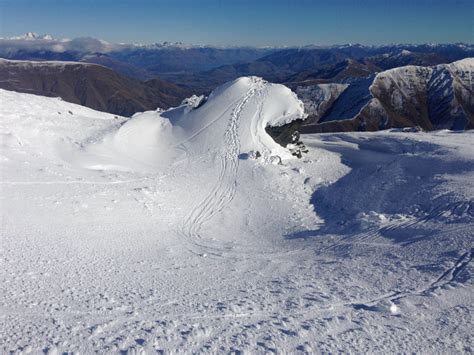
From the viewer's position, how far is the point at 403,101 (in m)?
136

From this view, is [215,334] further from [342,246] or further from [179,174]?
[179,174]

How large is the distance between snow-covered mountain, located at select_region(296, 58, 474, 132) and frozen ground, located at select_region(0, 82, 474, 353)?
88272mm

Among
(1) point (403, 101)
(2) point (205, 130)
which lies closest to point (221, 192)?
(2) point (205, 130)

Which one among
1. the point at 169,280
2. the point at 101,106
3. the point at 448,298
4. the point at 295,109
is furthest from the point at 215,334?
the point at 101,106

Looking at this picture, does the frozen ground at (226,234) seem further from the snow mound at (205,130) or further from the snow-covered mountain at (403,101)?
the snow-covered mountain at (403,101)

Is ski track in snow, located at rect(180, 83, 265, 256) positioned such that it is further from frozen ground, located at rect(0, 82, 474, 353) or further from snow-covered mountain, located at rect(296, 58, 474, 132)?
snow-covered mountain, located at rect(296, 58, 474, 132)

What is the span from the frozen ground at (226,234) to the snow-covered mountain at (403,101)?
8827 cm

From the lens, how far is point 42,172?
22250 millimetres

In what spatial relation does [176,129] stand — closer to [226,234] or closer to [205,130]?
[205,130]

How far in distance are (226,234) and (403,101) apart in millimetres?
134078

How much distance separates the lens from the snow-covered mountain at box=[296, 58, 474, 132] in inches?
4811

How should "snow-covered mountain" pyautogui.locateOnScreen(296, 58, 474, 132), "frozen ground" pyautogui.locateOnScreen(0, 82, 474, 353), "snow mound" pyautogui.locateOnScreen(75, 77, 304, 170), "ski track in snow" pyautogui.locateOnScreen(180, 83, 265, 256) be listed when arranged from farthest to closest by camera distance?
"snow-covered mountain" pyautogui.locateOnScreen(296, 58, 474, 132), "snow mound" pyautogui.locateOnScreen(75, 77, 304, 170), "ski track in snow" pyautogui.locateOnScreen(180, 83, 265, 256), "frozen ground" pyautogui.locateOnScreen(0, 82, 474, 353)

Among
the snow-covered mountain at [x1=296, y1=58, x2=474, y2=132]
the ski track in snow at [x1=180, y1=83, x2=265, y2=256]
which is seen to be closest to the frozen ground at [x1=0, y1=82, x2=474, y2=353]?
the ski track in snow at [x1=180, y1=83, x2=265, y2=256]


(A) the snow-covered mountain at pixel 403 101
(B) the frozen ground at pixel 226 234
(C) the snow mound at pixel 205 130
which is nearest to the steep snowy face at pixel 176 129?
(C) the snow mound at pixel 205 130
